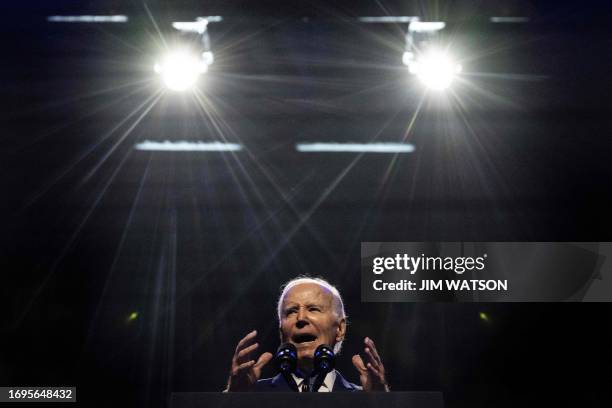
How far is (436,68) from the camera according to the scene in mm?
4309

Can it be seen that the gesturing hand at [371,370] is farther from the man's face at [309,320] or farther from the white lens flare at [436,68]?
the white lens flare at [436,68]

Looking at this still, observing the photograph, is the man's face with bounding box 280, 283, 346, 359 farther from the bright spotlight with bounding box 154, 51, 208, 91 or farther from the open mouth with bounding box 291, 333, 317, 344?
the bright spotlight with bounding box 154, 51, 208, 91

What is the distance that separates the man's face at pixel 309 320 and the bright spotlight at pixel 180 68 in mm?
1678

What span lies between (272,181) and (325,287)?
0.89m

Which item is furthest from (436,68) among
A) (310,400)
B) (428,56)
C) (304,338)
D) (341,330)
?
(310,400)

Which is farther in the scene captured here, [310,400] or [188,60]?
[188,60]

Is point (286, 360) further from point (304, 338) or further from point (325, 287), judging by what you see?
point (325, 287)

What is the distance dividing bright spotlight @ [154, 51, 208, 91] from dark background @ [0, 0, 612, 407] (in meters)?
0.14

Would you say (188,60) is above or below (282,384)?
above

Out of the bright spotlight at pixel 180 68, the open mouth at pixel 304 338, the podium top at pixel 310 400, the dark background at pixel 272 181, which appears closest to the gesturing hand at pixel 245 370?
the open mouth at pixel 304 338

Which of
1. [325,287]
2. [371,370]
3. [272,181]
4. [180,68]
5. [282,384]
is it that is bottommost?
[371,370]

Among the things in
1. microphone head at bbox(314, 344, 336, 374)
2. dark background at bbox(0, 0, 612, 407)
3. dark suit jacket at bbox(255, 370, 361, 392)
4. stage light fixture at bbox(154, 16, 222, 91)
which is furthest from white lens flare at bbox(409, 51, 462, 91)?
microphone head at bbox(314, 344, 336, 374)

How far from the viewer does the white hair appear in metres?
3.91

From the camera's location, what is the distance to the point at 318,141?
446cm
